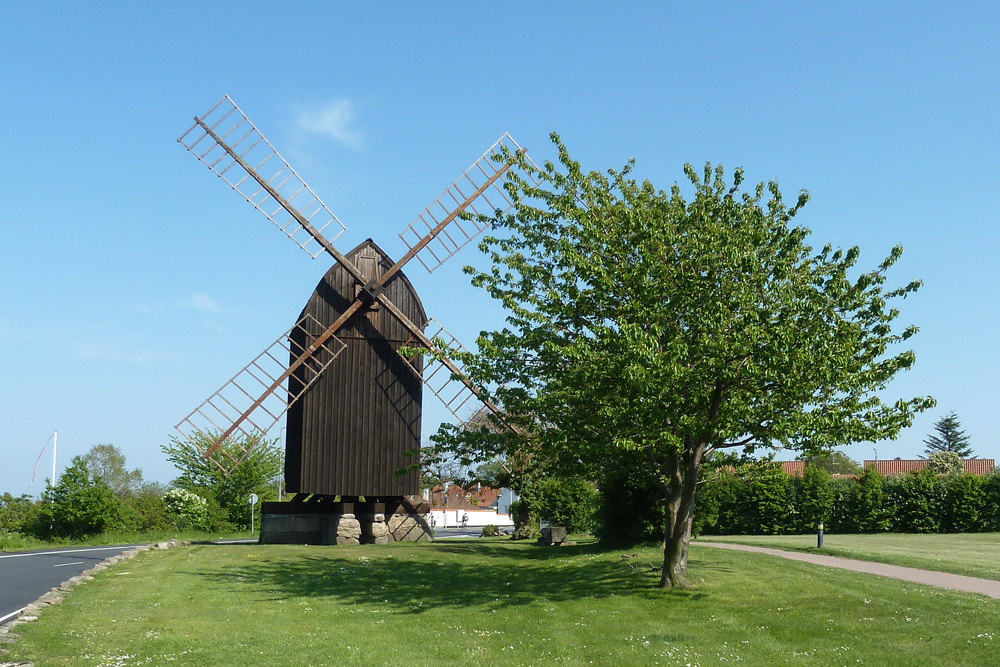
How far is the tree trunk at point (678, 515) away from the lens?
16.8 metres

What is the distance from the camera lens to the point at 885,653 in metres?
11.2

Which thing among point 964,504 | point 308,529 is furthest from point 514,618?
point 964,504

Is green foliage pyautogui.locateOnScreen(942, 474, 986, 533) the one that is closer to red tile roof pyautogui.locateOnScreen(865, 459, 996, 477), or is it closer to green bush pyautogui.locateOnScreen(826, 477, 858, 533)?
green bush pyautogui.locateOnScreen(826, 477, 858, 533)

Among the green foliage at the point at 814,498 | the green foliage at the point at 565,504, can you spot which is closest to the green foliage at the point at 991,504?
the green foliage at the point at 814,498

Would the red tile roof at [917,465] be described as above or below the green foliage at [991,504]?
above

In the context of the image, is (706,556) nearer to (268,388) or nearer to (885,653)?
(885,653)

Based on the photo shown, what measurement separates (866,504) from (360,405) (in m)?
26.1

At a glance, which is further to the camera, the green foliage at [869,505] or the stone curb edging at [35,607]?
the green foliage at [869,505]

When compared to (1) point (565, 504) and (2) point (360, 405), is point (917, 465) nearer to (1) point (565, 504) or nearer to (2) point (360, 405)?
(1) point (565, 504)

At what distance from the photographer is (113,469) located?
95438mm

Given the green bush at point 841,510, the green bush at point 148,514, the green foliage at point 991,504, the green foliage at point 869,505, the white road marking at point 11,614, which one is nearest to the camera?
the white road marking at point 11,614

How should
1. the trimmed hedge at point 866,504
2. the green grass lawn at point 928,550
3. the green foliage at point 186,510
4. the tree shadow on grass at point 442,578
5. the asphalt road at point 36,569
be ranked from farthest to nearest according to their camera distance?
the green foliage at point 186,510
the trimmed hedge at point 866,504
the green grass lawn at point 928,550
the asphalt road at point 36,569
the tree shadow on grass at point 442,578

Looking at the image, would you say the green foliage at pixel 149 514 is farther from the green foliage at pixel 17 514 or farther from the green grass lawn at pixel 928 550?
the green grass lawn at pixel 928 550

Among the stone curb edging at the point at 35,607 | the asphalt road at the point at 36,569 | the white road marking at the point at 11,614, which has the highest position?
the stone curb edging at the point at 35,607
